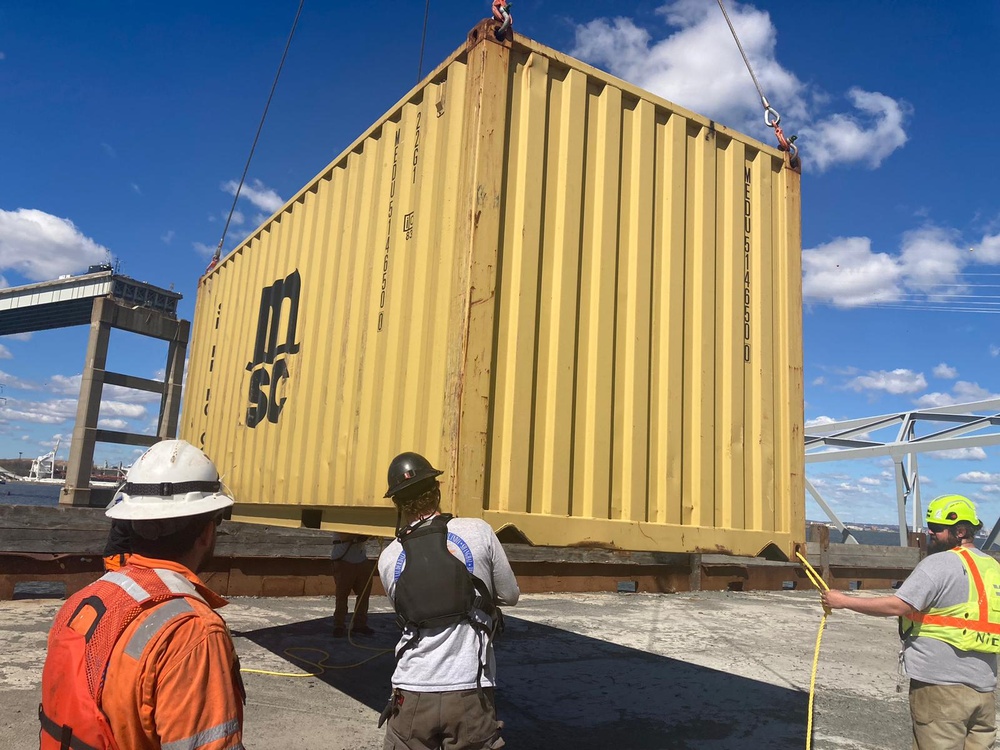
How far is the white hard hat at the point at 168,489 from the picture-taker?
1.67 meters

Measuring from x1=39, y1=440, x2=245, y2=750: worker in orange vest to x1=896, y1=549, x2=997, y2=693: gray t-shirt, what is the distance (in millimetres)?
3570

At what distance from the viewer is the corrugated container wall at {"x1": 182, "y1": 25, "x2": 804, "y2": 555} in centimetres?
360

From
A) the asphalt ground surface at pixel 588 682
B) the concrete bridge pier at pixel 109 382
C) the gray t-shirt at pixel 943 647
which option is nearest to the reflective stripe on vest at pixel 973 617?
the gray t-shirt at pixel 943 647

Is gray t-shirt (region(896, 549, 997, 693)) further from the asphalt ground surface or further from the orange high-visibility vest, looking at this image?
the orange high-visibility vest

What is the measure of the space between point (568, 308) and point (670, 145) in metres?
1.47

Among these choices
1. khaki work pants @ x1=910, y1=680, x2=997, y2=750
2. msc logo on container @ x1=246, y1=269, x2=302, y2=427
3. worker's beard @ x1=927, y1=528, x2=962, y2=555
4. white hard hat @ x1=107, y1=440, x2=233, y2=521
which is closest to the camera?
white hard hat @ x1=107, y1=440, x2=233, y2=521

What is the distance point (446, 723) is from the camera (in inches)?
111

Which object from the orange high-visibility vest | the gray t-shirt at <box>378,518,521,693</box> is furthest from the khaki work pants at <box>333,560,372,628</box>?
the orange high-visibility vest

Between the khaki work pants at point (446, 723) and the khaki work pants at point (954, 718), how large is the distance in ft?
8.08

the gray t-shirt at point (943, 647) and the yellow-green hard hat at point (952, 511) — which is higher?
the yellow-green hard hat at point (952, 511)

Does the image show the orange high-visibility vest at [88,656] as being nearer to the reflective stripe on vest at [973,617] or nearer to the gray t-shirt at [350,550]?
the reflective stripe on vest at [973,617]

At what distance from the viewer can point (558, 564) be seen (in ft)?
40.7

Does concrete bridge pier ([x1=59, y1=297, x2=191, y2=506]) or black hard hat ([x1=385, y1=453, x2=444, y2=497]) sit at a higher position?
concrete bridge pier ([x1=59, y1=297, x2=191, y2=506])

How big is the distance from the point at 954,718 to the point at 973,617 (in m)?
0.53
